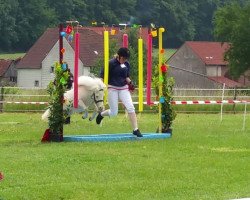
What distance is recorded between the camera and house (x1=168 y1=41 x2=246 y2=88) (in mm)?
88188

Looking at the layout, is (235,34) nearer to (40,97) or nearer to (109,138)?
(40,97)

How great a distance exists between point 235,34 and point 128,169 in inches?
2332

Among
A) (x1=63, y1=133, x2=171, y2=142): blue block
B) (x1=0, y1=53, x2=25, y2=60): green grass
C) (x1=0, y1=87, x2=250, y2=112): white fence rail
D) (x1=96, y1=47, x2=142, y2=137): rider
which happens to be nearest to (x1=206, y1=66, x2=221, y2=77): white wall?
(x1=0, y1=53, x2=25, y2=60): green grass

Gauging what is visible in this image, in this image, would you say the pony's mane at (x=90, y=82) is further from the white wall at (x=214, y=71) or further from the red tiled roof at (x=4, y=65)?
the white wall at (x=214, y=71)

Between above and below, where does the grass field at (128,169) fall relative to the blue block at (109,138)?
below

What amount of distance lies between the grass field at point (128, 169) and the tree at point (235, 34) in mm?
53770

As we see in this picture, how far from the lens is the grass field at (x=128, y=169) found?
10102 mm

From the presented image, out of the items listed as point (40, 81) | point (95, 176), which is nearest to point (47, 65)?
point (40, 81)

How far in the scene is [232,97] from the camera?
38688 millimetres

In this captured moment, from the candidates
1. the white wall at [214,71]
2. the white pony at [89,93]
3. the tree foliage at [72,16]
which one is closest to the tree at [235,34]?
the tree foliage at [72,16]

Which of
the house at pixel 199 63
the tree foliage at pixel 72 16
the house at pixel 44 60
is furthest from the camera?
the house at pixel 199 63

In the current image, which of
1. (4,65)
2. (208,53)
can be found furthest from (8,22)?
(208,53)

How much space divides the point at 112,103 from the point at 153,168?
4.95m

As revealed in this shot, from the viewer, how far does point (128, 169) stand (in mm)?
12086
